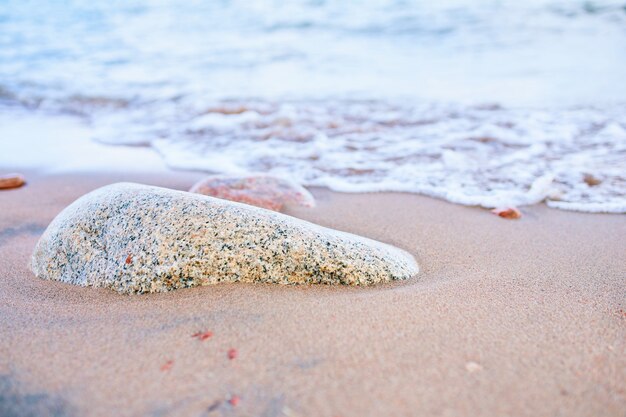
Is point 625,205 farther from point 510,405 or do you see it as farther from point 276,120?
point 276,120

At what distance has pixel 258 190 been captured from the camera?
323 cm

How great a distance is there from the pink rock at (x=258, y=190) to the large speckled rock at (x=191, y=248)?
1.03m

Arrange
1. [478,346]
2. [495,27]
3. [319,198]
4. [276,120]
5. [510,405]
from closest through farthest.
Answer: [510,405] < [478,346] < [319,198] < [276,120] < [495,27]

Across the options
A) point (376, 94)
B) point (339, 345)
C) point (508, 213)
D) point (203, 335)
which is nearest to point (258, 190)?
point (508, 213)

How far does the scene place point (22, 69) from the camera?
381 inches

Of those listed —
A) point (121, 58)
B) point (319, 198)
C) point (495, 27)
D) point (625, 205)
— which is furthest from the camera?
point (495, 27)

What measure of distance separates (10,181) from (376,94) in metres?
4.46

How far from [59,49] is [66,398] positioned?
12433 mm

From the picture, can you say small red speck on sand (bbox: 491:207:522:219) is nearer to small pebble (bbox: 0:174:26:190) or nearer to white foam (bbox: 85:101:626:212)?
white foam (bbox: 85:101:626:212)

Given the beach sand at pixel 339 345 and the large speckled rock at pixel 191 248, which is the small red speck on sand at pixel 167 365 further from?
the large speckled rock at pixel 191 248

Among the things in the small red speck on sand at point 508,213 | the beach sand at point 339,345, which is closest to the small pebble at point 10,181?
the beach sand at point 339,345

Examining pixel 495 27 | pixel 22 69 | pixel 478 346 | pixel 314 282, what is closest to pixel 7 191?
pixel 314 282

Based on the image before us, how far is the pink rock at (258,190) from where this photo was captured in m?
3.16

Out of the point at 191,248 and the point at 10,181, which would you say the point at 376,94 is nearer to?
the point at 10,181
